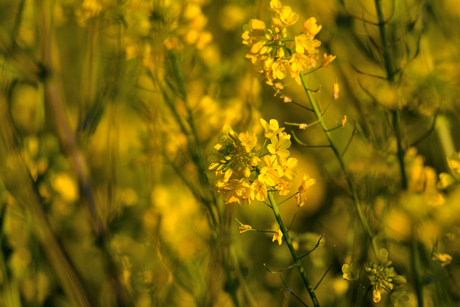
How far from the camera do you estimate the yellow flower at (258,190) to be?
804 millimetres

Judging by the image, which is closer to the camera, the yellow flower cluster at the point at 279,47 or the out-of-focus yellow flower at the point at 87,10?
the yellow flower cluster at the point at 279,47

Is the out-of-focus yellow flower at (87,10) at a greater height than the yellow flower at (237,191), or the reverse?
the out-of-focus yellow flower at (87,10)

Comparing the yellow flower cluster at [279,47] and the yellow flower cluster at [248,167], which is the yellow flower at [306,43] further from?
the yellow flower cluster at [248,167]

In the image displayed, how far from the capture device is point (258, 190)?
2.68ft

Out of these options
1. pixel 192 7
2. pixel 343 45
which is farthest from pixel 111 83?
pixel 343 45

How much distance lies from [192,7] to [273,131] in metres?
0.73

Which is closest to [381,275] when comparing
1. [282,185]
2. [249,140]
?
[282,185]

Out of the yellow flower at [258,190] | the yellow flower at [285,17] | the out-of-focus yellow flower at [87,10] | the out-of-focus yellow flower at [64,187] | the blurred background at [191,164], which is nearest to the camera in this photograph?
the yellow flower at [258,190]

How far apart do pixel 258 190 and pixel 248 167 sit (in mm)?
55

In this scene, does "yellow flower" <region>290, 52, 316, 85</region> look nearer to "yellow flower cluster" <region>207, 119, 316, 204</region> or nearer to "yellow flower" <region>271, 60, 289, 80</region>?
"yellow flower" <region>271, 60, 289, 80</region>

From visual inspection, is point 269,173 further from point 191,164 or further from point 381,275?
point 191,164

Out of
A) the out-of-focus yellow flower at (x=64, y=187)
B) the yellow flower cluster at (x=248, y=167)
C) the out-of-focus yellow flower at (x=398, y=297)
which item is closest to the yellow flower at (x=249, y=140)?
the yellow flower cluster at (x=248, y=167)

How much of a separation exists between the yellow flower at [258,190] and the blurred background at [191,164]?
21 centimetres

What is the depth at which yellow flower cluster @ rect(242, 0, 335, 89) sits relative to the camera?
89 centimetres
